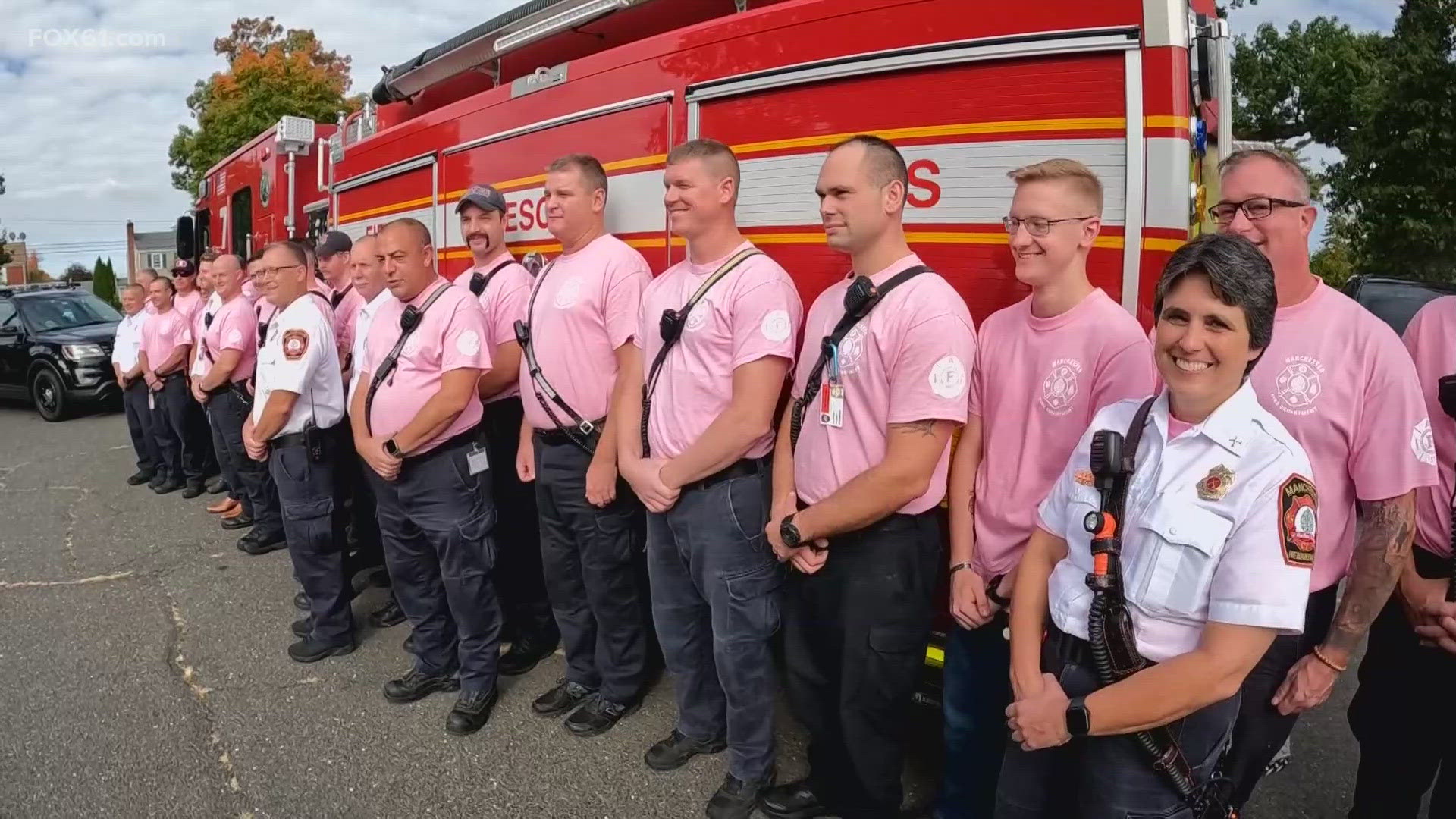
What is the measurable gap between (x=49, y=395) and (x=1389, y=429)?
12935 millimetres

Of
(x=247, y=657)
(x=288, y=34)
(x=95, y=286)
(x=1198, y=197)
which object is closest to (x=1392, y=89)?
(x=1198, y=197)

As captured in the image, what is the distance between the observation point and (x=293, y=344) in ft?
12.6

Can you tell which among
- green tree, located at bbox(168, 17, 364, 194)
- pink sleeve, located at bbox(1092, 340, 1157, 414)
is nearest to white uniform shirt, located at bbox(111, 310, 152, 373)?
pink sleeve, located at bbox(1092, 340, 1157, 414)

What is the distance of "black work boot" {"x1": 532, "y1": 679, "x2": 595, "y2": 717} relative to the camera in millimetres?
3447

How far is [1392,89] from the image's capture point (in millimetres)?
15047

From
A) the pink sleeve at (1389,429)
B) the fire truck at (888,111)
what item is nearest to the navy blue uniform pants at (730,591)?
the fire truck at (888,111)

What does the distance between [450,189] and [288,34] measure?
102 ft

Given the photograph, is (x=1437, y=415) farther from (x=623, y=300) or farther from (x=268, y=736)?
(x=268, y=736)

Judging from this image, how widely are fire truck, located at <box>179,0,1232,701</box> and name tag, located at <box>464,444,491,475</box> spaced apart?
40.3 inches

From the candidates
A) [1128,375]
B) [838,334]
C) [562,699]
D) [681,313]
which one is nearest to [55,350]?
[562,699]

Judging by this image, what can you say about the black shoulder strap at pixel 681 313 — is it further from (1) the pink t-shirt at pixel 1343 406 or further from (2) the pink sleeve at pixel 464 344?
(1) the pink t-shirt at pixel 1343 406

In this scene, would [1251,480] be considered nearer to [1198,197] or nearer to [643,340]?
[1198,197]

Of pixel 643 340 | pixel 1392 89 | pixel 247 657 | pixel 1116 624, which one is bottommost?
pixel 247 657

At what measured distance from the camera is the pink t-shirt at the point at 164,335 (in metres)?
7.12
